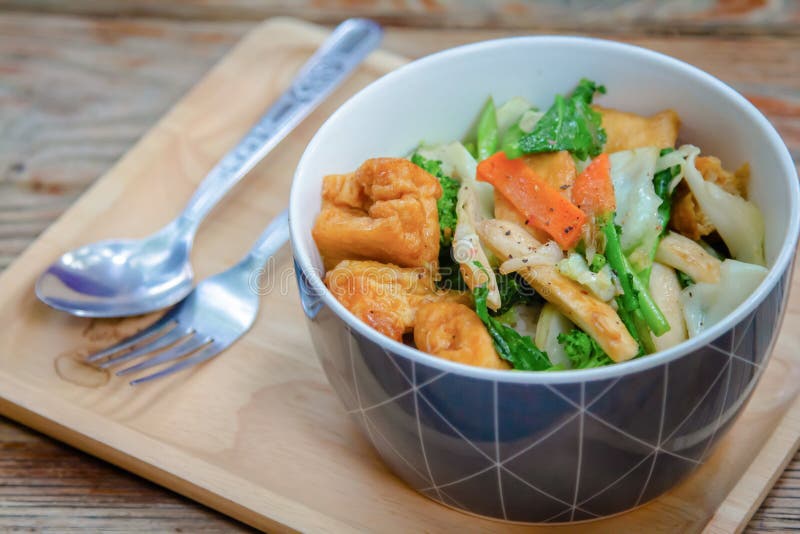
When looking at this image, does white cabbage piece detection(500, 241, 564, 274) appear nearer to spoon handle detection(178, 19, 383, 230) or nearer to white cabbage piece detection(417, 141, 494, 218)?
white cabbage piece detection(417, 141, 494, 218)

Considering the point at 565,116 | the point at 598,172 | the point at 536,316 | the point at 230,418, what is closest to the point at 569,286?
the point at 536,316

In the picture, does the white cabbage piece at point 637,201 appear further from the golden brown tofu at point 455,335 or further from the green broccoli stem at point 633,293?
the golden brown tofu at point 455,335

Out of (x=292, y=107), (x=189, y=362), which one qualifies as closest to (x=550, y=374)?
(x=189, y=362)

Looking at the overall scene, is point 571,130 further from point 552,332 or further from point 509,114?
point 552,332

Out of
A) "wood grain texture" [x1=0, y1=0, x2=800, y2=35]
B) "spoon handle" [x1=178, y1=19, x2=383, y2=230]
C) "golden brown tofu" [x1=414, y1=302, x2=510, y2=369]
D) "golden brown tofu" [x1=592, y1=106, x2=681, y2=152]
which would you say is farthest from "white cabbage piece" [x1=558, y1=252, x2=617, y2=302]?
"wood grain texture" [x1=0, y1=0, x2=800, y2=35]

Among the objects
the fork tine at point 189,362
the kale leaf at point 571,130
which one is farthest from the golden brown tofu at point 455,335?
the fork tine at point 189,362

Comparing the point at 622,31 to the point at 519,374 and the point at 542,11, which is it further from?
the point at 519,374

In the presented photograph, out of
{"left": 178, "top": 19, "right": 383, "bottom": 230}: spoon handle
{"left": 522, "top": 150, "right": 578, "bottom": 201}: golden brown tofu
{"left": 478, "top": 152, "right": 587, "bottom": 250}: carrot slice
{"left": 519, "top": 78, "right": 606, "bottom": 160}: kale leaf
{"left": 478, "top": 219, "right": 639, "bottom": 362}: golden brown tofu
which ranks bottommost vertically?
{"left": 178, "top": 19, "right": 383, "bottom": 230}: spoon handle
